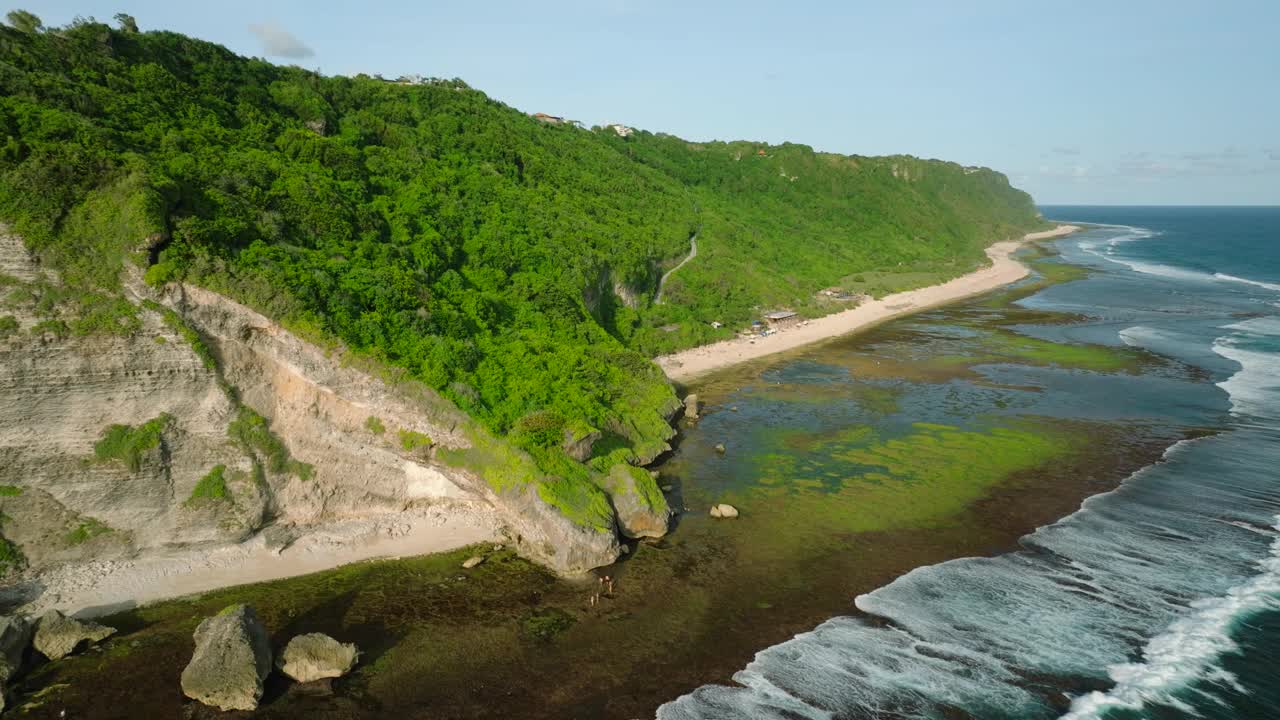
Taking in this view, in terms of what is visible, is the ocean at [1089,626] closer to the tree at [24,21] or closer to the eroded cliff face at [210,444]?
the eroded cliff face at [210,444]

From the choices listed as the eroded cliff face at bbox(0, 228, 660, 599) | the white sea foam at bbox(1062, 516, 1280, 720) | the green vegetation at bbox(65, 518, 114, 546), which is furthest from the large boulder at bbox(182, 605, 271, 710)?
the white sea foam at bbox(1062, 516, 1280, 720)

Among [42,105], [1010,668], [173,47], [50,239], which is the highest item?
[173,47]

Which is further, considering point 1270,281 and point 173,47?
point 1270,281

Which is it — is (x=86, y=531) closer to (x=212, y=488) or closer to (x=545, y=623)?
(x=212, y=488)

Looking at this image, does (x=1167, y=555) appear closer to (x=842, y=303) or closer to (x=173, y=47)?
(x=842, y=303)

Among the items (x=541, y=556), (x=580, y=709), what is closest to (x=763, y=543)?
(x=541, y=556)

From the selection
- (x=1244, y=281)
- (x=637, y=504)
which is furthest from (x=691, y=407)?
(x=1244, y=281)

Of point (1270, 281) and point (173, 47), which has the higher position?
point (173, 47)
